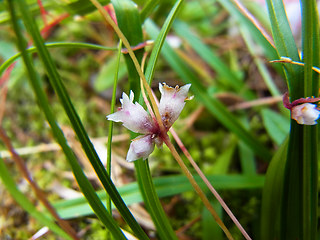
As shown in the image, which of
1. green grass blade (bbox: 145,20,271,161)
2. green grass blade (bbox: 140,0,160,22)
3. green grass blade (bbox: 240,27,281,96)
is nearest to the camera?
green grass blade (bbox: 140,0,160,22)

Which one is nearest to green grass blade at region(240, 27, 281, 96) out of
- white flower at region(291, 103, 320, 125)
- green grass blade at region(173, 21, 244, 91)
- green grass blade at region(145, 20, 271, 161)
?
green grass blade at region(173, 21, 244, 91)

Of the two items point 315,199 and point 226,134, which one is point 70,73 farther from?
Answer: point 315,199

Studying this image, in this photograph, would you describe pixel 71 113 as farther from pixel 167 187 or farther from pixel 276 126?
pixel 276 126

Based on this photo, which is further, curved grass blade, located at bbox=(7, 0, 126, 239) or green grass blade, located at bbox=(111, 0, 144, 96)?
green grass blade, located at bbox=(111, 0, 144, 96)

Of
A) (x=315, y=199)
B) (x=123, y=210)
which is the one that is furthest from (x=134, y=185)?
(x=315, y=199)

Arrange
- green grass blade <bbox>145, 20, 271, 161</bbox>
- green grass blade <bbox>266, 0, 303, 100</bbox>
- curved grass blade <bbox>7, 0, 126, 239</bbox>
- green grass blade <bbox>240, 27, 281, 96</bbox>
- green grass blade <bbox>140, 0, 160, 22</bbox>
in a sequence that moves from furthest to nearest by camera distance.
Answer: green grass blade <bbox>240, 27, 281, 96</bbox> < green grass blade <bbox>145, 20, 271, 161</bbox> < green grass blade <bbox>140, 0, 160, 22</bbox> < green grass blade <bbox>266, 0, 303, 100</bbox> < curved grass blade <bbox>7, 0, 126, 239</bbox>

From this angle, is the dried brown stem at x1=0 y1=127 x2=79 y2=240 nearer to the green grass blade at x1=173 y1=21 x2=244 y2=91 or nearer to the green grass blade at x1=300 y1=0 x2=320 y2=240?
the green grass blade at x1=300 y1=0 x2=320 y2=240

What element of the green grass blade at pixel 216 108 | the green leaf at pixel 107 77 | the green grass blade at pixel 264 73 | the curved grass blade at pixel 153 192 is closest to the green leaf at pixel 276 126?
the green grass blade at pixel 216 108

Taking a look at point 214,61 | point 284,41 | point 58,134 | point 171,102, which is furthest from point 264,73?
point 58,134
